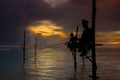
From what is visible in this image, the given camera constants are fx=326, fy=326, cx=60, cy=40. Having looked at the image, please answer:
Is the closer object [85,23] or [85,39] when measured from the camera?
[85,23]

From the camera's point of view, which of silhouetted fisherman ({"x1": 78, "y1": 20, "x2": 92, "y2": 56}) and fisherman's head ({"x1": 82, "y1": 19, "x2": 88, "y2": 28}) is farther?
silhouetted fisherman ({"x1": 78, "y1": 20, "x2": 92, "y2": 56})

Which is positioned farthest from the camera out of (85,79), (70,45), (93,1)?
(70,45)

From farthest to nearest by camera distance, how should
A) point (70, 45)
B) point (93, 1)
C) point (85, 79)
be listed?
point (70, 45), point (85, 79), point (93, 1)

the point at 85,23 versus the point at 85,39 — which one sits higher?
the point at 85,23

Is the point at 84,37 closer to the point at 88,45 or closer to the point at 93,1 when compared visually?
the point at 88,45

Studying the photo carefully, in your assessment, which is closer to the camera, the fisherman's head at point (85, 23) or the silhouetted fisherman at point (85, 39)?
the fisherman's head at point (85, 23)

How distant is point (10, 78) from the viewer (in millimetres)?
50000

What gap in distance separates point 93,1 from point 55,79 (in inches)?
1010

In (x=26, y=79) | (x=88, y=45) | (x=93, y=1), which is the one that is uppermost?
(x=93, y=1)

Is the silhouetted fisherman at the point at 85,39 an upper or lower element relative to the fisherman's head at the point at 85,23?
lower

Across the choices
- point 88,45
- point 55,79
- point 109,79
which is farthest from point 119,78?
point 88,45

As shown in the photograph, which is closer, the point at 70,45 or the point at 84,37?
the point at 84,37

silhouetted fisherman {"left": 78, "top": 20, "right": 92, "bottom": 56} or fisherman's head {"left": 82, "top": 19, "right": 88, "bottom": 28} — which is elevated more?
fisherman's head {"left": 82, "top": 19, "right": 88, "bottom": 28}

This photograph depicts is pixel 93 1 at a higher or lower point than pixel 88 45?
higher
